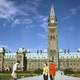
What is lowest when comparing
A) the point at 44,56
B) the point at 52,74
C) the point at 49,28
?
the point at 52,74

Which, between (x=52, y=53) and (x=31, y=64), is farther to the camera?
(x=31, y=64)

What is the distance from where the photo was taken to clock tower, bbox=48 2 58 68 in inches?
5886

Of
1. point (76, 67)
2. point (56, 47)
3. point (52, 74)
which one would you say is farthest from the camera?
point (76, 67)

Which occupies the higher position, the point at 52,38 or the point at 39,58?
the point at 52,38

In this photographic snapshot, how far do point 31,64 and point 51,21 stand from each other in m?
24.6

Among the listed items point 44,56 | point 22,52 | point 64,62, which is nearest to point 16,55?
point 22,52

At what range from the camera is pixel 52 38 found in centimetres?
15088

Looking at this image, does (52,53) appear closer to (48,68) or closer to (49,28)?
(49,28)

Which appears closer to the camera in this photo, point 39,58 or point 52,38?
point 52,38

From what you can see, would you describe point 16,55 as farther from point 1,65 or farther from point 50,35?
point 50,35

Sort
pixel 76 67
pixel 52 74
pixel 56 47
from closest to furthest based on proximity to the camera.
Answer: pixel 52 74 → pixel 56 47 → pixel 76 67

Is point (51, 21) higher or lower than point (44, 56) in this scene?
higher

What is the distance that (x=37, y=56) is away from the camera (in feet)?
532

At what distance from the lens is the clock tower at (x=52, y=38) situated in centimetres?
14950
